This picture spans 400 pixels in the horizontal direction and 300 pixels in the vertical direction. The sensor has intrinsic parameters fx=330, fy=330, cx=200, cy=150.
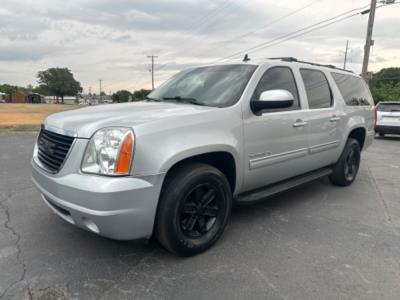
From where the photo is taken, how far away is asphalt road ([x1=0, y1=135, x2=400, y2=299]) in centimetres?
251

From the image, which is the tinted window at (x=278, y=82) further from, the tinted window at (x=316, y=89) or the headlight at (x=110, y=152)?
the headlight at (x=110, y=152)

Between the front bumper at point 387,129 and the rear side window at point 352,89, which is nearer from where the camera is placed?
the rear side window at point 352,89

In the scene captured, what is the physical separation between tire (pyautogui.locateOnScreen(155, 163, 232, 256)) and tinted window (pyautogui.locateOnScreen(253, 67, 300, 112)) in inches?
41.8

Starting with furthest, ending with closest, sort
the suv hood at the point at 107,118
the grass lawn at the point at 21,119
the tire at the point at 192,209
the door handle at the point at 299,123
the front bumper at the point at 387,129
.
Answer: the grass lawn at the point at 21,119 < the front bumper at the point at 387,129 < the door handle at the point at 299,123 < the tire at the point at 192,209 < the suv hood at the point at 107,118

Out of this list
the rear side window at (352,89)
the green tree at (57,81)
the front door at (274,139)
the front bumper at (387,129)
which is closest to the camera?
the front door at (274,139)

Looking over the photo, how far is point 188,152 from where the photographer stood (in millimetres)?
2787

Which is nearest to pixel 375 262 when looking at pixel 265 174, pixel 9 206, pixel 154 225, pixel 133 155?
pixel 265 174

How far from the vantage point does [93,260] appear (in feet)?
9.53

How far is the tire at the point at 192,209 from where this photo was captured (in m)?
2.73

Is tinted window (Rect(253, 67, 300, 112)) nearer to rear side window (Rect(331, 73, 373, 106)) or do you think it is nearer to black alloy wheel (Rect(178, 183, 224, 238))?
black alloy wheel (Rect(178, 183, 224, 238))

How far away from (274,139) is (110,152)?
6.17 ft

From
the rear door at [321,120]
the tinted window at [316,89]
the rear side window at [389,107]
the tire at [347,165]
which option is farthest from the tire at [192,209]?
the rear side window at [389,107]

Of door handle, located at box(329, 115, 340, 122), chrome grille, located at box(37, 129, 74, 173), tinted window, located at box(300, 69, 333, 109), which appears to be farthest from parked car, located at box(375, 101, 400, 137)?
chrome grille, located at box(37, 129, 74, 173)

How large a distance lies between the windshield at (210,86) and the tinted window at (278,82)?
0.17 meters
